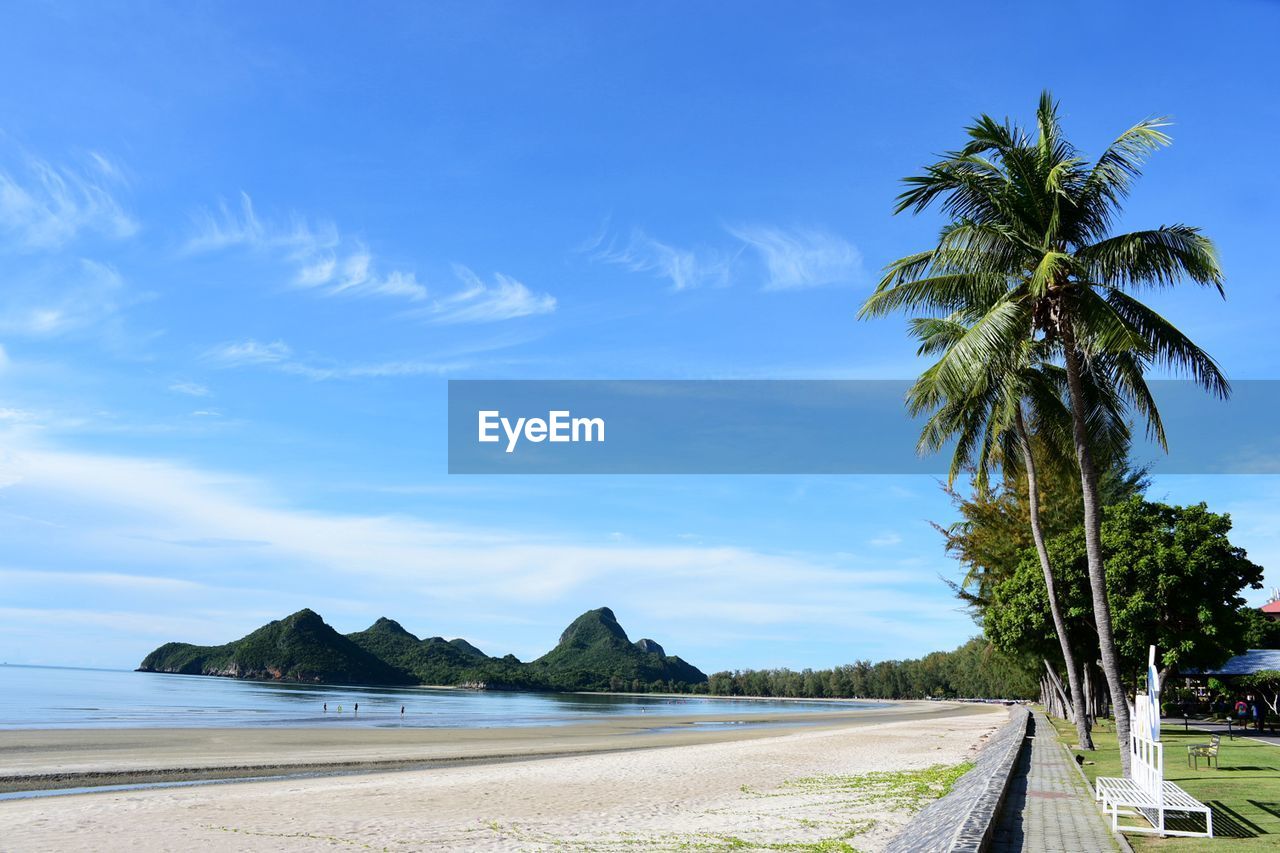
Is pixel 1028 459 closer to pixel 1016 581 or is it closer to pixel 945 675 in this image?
pixel 1016 581

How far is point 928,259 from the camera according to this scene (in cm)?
1620

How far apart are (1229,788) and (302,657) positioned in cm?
17792

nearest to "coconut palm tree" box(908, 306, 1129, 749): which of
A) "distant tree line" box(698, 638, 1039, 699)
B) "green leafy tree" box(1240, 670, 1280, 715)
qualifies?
"green leafy tree" box(1240, 670, 1280, 715)

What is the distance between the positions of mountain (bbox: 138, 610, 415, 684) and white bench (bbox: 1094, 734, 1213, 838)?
175 m

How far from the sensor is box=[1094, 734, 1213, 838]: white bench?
8.89 m

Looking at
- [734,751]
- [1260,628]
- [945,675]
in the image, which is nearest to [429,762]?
[734,751]

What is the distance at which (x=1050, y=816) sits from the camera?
1027cm

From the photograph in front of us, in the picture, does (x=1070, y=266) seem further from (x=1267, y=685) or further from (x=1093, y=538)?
(x=1267, y=685)

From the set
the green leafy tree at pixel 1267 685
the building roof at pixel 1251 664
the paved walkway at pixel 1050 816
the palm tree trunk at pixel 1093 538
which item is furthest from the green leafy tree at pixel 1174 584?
the palm tree trunk at pixel 1093 538

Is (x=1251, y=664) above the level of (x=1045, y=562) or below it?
below

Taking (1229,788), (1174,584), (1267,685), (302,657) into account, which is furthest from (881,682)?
(1229,788)

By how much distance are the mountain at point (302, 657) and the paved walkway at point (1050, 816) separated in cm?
17171

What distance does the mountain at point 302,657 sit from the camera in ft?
559

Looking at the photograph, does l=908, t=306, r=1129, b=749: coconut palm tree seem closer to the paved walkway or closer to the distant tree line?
the paved walkway
